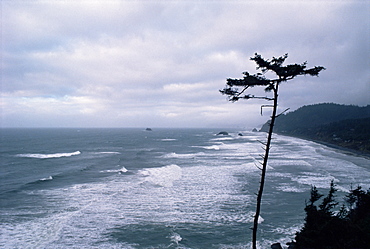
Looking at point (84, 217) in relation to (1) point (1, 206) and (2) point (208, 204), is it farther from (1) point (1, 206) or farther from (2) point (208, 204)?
(2) point (208, 204)

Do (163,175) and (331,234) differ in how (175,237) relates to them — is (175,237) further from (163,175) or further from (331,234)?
(163,175)

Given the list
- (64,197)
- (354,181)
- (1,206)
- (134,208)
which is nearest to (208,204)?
(134,208)

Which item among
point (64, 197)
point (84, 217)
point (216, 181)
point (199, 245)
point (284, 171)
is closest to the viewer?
point (199, 245)

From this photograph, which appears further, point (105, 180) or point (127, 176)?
point (127, 176)

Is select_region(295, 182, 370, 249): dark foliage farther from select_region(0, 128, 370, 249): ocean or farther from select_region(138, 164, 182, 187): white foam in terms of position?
select_region(138, 164, 182, 187): white foam

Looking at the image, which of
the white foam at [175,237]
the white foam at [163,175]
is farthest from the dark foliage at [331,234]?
the white foam at [163,175]

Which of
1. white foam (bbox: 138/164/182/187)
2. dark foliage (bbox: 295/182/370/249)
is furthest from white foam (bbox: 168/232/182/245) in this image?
white foam (bbox: 138/164/182/187)

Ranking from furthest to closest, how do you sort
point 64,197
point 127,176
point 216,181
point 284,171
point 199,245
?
point 284,171, point 127,176, point 216,181, point 64,197, point 199,245

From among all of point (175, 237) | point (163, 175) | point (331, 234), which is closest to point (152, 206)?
point (175, 237)

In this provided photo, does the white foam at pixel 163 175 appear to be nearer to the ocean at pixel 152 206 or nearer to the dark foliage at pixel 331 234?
the ocean at pixel 152 206
